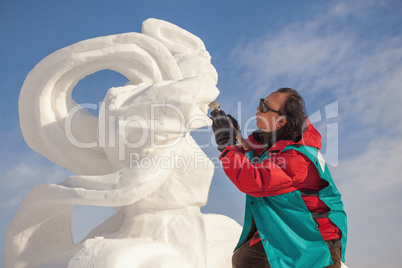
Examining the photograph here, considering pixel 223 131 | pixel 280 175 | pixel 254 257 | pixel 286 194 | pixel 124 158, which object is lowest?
pixel 254 257

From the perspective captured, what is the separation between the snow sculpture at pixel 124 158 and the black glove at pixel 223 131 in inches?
7.1

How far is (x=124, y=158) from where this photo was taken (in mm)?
2881

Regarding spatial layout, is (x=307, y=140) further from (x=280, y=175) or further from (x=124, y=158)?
(x=124, y=158)

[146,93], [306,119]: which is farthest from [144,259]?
[306,119]

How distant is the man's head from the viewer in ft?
9.08

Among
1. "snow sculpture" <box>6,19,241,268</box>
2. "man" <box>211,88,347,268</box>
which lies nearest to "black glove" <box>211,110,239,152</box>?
"man" <box>211,88,347,268</box>

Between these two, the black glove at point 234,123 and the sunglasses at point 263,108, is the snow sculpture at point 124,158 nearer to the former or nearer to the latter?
the black glove at point 234,123

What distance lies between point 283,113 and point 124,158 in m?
1.12

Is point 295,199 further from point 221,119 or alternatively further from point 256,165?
point 221,119

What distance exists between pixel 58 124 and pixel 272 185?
168 cm

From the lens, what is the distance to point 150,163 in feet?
9.05

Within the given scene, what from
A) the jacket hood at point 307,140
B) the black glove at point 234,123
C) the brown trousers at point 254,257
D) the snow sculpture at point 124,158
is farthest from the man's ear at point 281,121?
the brown trousers at point 254,257

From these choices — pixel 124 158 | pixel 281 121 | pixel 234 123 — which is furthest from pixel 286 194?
pixel 124 158

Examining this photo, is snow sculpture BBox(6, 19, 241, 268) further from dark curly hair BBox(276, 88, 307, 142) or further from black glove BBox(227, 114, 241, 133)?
dark curly hair BBox(276, 88, 307, 142)
